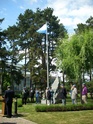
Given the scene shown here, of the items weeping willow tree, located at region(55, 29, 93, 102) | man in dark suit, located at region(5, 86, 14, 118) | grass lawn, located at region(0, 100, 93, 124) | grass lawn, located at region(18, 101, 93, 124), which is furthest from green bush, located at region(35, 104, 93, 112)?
weeping willow tree, located at region(55, 29, 93, 102)

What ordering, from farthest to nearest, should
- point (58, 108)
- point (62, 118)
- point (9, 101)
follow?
point (58, 108)
point (9, 101)
point (62, 118)

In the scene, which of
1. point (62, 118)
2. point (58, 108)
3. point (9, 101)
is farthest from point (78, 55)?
point (62, 118)

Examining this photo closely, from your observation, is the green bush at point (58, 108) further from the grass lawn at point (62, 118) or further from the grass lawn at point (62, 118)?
the grass lawn at point (62, 118)

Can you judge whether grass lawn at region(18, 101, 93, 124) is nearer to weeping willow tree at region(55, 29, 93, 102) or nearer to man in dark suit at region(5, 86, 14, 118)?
man in dark suit at region(5, 86, 14, 118)

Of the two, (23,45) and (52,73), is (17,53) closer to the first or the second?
(23,45)

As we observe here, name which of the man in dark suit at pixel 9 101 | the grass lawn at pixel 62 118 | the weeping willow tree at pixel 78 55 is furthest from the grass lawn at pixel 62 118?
the weeping willow tree at pixel 78 55

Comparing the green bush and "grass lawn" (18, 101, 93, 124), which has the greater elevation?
the green bush

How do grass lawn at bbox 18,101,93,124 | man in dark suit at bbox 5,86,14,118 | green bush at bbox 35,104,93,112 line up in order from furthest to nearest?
1. green bush at bbox 35,104,93,112
2. man in dark suit at bbox 5,86,14,118
3. grass lawn at bbox 18,101,93,124

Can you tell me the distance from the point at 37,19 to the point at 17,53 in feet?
26.7

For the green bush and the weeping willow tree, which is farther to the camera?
the weeping willow tree

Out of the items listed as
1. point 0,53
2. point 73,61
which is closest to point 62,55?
point 73,61

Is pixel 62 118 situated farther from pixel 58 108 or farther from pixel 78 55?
pixel 78 55

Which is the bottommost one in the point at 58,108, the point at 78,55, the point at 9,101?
the point at 58,108

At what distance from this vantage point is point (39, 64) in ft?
182
